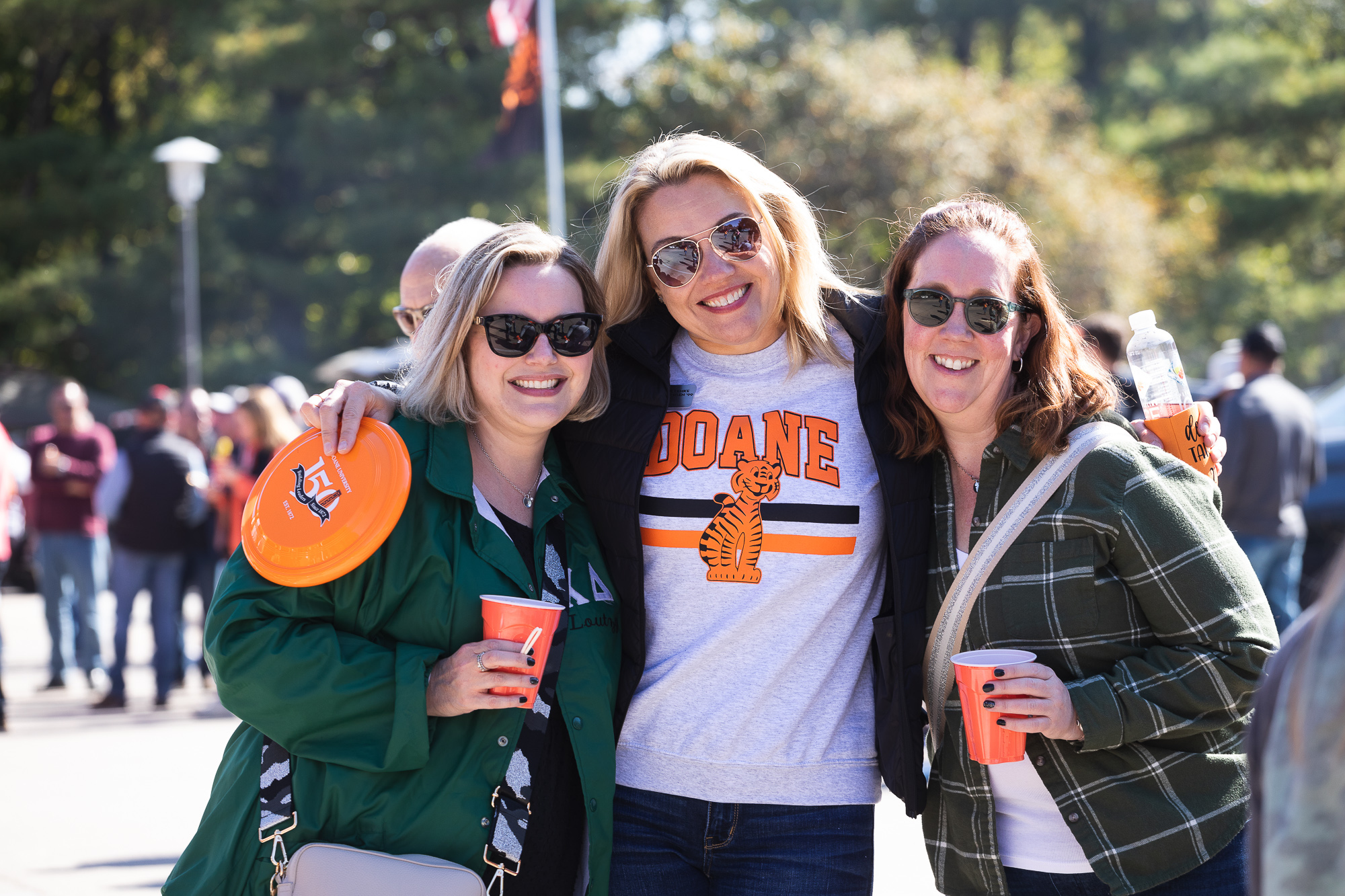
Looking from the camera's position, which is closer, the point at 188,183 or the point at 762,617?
the point at 762,617

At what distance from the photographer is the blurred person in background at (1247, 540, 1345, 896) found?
3.26 feet

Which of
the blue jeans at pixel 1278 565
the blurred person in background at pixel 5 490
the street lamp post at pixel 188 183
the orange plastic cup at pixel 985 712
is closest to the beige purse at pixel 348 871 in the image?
the orange plastic cup at pixel 985 712

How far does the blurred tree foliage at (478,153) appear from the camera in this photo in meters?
19.0

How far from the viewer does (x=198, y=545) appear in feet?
31.0

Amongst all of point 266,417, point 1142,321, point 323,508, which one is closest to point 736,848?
point 323,508

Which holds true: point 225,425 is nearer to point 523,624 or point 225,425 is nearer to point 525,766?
point 525,766

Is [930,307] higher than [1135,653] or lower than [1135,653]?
higher

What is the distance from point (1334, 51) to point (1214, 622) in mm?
25316

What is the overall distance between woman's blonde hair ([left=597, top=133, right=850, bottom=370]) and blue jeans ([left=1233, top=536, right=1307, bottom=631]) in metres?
5.69

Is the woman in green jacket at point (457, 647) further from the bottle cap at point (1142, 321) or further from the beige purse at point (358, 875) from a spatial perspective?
the bottle cap at point (1142, 321)

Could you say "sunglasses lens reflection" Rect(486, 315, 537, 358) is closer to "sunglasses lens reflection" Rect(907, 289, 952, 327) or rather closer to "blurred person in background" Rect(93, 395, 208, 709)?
"sunglasses lens reflection" Rect(907, 289, 952, 327)

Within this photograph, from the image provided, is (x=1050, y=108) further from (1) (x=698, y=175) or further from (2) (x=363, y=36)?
(1) (x=698, y=175)

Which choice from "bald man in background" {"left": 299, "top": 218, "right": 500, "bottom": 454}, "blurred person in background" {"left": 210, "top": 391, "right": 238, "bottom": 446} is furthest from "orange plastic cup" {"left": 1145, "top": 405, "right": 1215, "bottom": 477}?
"blurred person in background" {"left": 210, "top": 391, "right": 238, "bottom": 446}

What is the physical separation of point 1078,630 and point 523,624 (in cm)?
104
